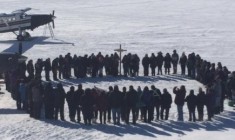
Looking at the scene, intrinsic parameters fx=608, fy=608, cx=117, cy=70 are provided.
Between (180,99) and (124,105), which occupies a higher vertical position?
(180,99)

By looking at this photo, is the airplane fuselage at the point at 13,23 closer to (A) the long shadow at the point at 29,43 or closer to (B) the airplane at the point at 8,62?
(A) the long shadow at the point at 29,43

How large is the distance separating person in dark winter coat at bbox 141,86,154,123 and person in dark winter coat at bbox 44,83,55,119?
298 centimetres

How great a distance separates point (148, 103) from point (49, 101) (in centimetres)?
325

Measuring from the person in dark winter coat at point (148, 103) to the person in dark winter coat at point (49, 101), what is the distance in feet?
9.79

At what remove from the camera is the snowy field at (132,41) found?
18688mm

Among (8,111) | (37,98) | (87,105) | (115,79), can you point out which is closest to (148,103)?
(87,105)

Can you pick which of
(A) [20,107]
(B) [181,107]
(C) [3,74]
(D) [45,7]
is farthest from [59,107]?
(D) [45,7]

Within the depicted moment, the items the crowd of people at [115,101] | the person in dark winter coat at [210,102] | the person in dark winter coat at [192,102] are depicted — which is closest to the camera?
the crowd of people at [115,101]

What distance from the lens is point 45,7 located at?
60375mm

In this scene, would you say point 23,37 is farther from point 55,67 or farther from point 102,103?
point 102,103

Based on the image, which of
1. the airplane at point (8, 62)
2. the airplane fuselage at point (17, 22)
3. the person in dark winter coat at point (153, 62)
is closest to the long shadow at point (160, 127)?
the airplane at point (8, 62)

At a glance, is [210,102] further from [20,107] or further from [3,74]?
[3,74]

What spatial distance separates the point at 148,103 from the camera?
64.7 feet

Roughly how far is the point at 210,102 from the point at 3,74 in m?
10.7
